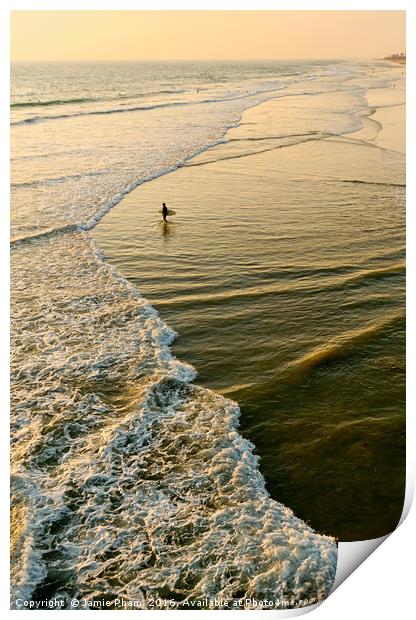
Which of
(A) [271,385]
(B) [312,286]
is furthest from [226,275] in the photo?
(A) [271,385]

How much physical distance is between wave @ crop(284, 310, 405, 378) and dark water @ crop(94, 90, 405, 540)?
29 millimetres

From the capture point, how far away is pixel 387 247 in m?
13.1

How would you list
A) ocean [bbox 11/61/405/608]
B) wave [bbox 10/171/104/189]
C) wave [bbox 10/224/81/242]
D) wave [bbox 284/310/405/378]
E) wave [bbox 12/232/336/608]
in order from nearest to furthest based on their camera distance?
wave [bbox 12/232/336/608] < ocean [bbox 11/61/405/608] < wave [bbox 284/310/405/378] < wave [bbox 10/224/81/242] < wave [bbox 10/171/104/189]

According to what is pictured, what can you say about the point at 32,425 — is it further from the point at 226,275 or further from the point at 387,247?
the point at 387,247

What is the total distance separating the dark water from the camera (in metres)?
6.73

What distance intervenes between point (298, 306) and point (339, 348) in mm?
1631

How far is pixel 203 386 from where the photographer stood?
27.2ft

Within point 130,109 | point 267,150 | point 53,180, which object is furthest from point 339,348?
point 130,109

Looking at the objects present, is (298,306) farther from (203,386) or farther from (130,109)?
(130,109)

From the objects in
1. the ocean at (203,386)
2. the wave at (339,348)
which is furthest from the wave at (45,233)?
the wave at (339,348)

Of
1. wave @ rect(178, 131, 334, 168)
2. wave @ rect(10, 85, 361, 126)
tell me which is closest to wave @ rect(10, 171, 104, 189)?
wave @ rect(178, 131, 334, 168)

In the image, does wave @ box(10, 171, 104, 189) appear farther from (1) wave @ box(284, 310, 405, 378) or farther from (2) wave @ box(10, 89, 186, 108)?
(2) wave @ box(10, 89, 186, 108)

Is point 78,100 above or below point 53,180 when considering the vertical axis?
above
